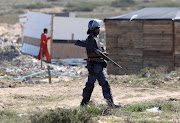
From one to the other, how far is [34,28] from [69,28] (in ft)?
5.96

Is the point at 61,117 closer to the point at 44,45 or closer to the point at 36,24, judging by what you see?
the point at 44,45

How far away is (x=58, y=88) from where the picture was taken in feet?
36.4

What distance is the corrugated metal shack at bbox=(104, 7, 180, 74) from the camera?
49.6ft

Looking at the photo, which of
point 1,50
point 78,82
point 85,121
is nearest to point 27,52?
point 1,50

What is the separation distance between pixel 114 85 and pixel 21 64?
720cm

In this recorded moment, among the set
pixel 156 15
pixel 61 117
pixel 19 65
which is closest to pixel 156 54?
pixel 156 15

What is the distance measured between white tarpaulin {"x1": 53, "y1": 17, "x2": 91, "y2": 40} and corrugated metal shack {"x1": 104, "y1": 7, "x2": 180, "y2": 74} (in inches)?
173

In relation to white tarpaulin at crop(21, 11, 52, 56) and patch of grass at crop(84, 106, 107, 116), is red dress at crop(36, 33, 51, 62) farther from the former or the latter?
patch of grass at crop(84, 106, 107, 116)

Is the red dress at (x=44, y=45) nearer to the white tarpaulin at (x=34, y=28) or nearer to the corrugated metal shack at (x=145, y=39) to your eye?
the white tarpaulin at (x=34, y=28)

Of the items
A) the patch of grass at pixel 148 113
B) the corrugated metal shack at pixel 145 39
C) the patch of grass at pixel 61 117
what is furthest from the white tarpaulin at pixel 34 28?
the patch of grass at pixel 61 117

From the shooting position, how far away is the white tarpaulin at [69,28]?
20250 millimetres

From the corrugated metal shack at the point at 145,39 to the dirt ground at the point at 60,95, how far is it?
4.31m

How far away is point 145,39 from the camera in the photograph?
15.7 metres

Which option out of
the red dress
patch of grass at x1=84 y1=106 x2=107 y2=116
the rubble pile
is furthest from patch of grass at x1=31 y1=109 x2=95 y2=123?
the red dress
